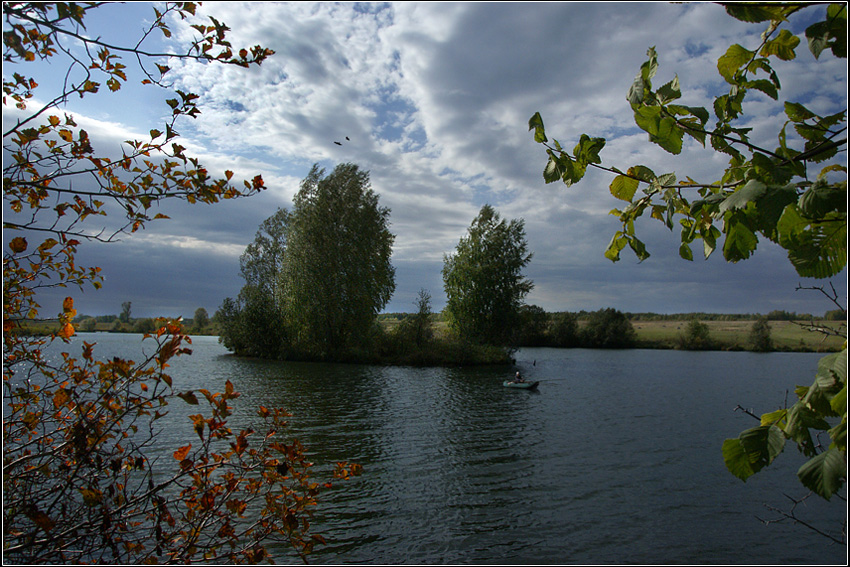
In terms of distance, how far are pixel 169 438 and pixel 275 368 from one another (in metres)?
17.8

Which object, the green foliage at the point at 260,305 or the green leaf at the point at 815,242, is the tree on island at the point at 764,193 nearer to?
the green leaf at the point at 815,242

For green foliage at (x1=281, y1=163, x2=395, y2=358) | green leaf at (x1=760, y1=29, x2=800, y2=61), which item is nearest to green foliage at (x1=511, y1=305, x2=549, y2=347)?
green foliage at (x1=281, y1=163, x2=395, y2=358)

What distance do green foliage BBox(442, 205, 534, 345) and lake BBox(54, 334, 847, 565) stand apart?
59.1 feet

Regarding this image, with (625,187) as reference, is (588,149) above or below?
above

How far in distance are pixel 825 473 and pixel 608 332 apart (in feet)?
227

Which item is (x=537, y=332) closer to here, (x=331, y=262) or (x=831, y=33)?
(x=331, y=262)

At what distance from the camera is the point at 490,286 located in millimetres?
40125

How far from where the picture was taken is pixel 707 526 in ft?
26.6

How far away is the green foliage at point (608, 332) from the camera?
6544 centimetres

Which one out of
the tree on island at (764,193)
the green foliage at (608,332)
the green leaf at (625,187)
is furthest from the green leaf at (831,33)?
the green foliage at (608,332)

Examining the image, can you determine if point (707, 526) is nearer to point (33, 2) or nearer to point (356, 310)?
point (33, 2)

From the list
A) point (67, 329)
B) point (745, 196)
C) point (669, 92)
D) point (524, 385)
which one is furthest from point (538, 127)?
point (524, 385)

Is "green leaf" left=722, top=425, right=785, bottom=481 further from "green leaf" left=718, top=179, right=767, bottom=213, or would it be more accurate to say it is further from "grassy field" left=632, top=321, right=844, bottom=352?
"grassy field" left=632, top=321, right=844, bottom=352

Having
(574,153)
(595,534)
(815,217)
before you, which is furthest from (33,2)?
(595,534)
